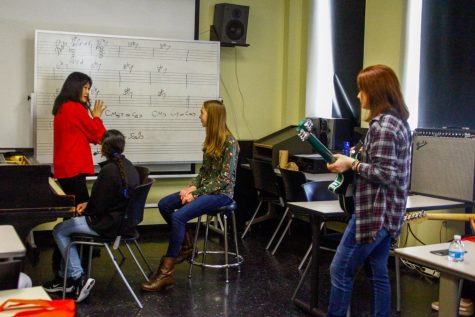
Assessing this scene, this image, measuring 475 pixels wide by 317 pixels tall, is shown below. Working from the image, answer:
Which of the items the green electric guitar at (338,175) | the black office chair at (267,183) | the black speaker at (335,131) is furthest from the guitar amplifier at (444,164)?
the green electric guitar at (338,175)

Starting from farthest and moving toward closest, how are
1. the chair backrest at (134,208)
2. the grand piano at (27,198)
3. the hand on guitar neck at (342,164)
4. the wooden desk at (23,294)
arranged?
1. the chair backrest at (134,208)
2. the grand piano at (27,198)
3. the hand on guitar neck at (342,164)
4. the wooden desk at (23,294)

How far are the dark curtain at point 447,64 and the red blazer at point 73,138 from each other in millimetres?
2543

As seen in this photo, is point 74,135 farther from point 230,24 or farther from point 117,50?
point 230,24

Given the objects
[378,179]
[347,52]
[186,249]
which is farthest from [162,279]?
[347,52]

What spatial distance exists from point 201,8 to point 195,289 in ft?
9.52

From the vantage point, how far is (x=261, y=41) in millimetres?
5695

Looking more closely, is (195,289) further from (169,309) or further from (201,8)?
(201,8)

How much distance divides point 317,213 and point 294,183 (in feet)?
3.53

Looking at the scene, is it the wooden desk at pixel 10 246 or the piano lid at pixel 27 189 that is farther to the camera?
the piano lid at pixel 27 189

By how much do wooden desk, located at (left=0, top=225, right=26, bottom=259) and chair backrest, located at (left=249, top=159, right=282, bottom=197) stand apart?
2.81m

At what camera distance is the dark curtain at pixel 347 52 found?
17.0 ft

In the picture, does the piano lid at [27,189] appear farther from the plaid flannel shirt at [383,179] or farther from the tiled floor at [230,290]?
→ the plaid flannel shirt at [383,179]

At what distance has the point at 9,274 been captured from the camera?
1686 mm

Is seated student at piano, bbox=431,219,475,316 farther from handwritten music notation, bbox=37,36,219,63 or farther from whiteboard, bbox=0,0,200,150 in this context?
whiteboard, bbox=0,0,200,150
